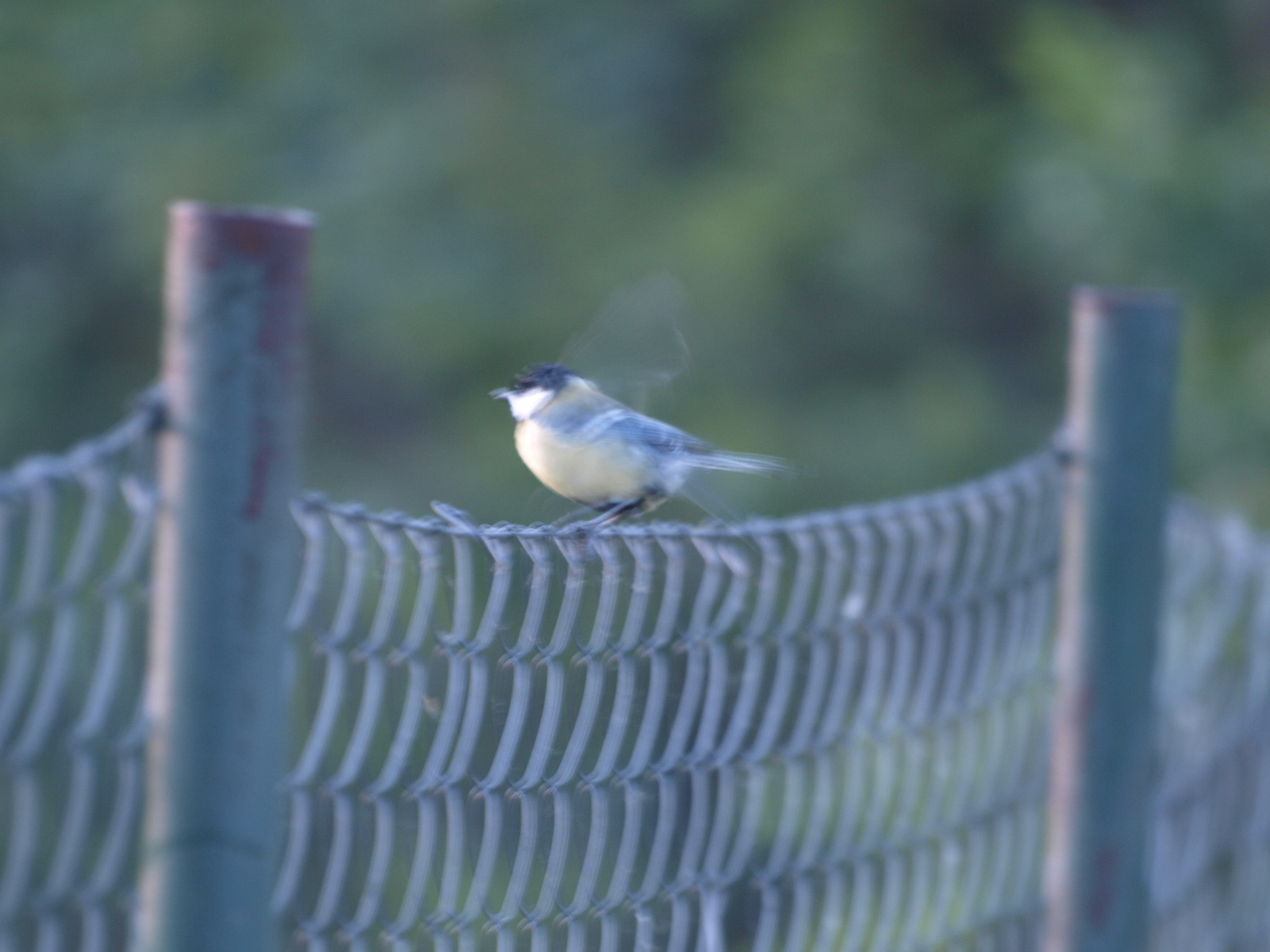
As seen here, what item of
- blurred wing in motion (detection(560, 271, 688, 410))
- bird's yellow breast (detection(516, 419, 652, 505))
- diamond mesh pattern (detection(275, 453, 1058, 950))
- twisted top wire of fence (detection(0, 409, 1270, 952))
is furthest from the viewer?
bird's yellow breast (detection(516, 419, 652, 505))

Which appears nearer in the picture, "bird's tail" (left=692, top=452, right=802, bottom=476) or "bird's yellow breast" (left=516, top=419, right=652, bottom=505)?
"bird's tail" (left=692, top=452, right=802, bottom=476)

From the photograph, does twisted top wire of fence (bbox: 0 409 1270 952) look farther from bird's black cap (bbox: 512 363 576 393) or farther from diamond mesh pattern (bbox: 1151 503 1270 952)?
bird's black cap (bbox: 512 363 576 393)

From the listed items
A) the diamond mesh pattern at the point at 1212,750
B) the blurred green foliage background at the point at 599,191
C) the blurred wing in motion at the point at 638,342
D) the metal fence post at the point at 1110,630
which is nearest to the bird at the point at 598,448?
the blurred wing in motion at the point at 638,342

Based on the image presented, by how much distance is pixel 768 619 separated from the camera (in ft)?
5.96

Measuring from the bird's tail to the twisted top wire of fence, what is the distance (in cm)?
13

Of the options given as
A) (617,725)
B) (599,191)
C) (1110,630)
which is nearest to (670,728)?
(617,725)

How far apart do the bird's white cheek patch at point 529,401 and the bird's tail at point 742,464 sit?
0.24 m

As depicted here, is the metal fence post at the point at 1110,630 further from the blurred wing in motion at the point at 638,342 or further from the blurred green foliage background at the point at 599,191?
the blurred green foliage background at the point at 599,191

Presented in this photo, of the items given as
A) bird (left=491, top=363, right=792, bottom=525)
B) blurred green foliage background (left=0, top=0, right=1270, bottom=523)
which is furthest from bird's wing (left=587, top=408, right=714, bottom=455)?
blurred green foliage background (left=0, top=0, right=1270, bottom=523)

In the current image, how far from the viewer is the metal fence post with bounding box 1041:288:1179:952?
2.05 metres

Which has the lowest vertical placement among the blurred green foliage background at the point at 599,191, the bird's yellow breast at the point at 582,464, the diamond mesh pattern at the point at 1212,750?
the diamond mesh pattern at the point at 1212,750

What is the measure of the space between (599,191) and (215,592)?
7.58 m

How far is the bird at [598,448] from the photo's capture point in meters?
2.24

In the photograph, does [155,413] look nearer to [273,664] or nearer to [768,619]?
[273,664]
